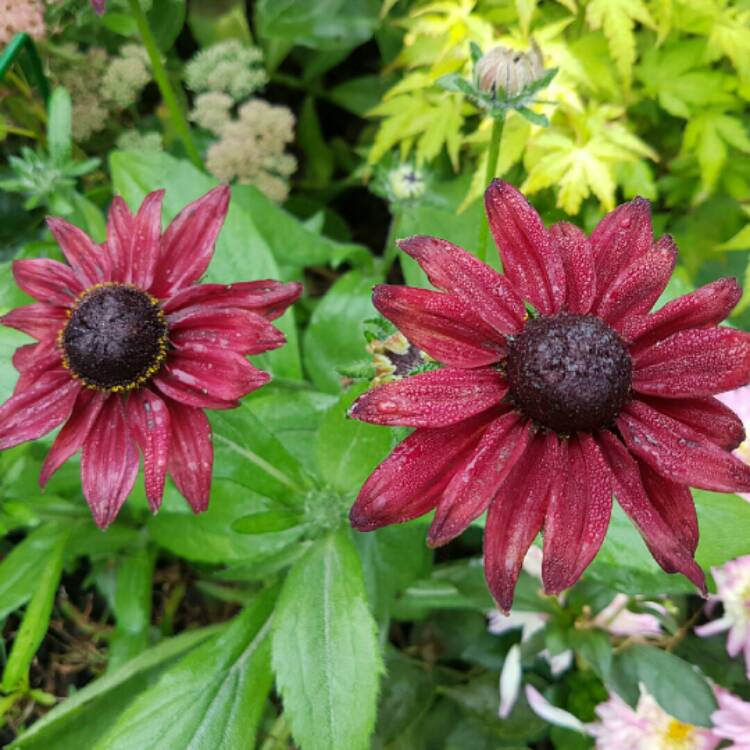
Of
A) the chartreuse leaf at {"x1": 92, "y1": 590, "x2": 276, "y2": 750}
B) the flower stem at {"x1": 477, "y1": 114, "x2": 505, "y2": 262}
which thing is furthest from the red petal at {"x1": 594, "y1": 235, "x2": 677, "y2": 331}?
the chartreuse leaf at {"x1": 92, "y1": 590, "x2": 276, "y2": 750}

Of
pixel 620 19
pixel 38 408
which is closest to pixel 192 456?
pixel 38 408

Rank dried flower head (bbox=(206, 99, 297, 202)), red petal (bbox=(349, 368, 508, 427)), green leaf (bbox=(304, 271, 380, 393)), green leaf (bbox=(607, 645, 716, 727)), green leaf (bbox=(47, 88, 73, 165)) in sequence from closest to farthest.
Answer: red petal (bbox=(349, 368, 508, 427)) < green leaf (bbox=(607, 645, 716, 727)) < green leaf (bbox=(47, 88, 73, 165)) < green leaf (bbox=(304, 271, 380, 393)) < dried flower head (bbox=(206, 99, 297, 202))

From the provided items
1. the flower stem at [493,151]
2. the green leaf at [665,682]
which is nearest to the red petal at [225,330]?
the flower stem at [493,151]

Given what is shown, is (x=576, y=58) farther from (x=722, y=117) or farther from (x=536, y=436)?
(x=536, y=436)

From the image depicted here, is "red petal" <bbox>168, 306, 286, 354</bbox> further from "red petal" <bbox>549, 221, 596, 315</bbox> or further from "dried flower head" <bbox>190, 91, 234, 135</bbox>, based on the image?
"dried flower head" <bbox>190, 91, 234, 135</bbox>

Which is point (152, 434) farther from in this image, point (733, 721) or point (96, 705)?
point (733, 721)

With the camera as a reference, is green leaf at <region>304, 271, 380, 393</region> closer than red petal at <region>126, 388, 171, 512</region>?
No

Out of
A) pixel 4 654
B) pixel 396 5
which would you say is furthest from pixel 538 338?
pixel 396 5
